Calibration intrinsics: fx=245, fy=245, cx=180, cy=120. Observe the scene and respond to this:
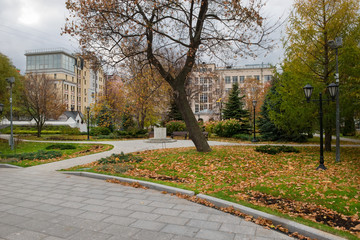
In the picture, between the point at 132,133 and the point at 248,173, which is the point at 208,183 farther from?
the point at 132,133

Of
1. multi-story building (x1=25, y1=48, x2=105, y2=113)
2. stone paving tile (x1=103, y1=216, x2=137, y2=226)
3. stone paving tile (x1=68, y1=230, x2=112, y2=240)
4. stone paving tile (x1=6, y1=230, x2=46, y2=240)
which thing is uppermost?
multi-story building (x1=25, y1=48, x2=105, y2=113)

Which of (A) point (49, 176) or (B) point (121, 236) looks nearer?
(B) point (121, 236)

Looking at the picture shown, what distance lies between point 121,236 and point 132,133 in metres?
23.3

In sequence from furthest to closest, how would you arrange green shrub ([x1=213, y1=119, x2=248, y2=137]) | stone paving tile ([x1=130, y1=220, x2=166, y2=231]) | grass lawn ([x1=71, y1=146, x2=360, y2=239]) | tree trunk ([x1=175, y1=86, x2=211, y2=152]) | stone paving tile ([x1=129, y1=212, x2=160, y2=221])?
green shrub ([x1=213, y1=119, x2=248, y2=137])
tree trunk ([x1=175, y1=86, x2=211, y2=152])
grass lawn ([x1=71, y1=146, x2=360, y2=239])
stone paving tile ([x1=129, y1=212, x2=160, y2=221])
stone paving tile ([x1=130, y1=220, x2=166, y2=231])

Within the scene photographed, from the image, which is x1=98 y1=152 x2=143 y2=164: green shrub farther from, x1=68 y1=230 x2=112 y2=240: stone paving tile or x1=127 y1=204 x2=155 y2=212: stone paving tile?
x1=68 y1=230 x2=112 y2=240: stone paving tile

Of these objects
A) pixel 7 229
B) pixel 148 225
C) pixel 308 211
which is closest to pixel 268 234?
pixel 308 211

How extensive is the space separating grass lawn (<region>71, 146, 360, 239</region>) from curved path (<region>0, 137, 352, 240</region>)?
877mm

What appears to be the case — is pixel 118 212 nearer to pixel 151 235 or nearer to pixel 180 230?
pixel 151 235

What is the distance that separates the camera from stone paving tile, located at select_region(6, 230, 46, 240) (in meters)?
3.45

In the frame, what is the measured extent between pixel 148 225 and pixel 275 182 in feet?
13.1

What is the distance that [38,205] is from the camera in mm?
4941

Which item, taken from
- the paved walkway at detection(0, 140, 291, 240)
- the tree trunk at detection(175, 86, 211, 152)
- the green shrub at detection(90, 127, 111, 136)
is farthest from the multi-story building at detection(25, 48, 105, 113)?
the paved walkway at detection(0, 140, 291, 240)

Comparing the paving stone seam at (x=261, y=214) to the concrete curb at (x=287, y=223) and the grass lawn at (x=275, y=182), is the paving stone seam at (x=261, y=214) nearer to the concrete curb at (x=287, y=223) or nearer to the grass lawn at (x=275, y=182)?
the concrete curb at (x=287, y=223)

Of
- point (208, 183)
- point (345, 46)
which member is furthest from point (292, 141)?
point (208, 183)
